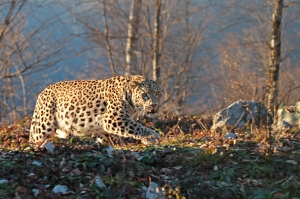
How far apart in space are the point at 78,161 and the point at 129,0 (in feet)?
64.8

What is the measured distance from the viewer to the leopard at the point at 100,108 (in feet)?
30.5

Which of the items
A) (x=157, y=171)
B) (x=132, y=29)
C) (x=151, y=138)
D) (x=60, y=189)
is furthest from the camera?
(x=132, y=29)

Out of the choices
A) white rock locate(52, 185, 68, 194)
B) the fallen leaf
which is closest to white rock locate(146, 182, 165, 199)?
white rock locate(52, 185, 68, 194)

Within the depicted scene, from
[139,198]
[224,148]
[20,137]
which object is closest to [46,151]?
[139,198]

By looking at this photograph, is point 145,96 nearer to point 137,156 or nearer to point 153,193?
point 137,156

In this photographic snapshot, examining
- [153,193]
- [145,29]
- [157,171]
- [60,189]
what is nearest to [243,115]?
[157,171]

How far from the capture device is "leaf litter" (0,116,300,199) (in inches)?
211

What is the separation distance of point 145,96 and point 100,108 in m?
0.99

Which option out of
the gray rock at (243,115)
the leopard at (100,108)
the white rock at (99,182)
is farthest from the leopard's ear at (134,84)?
the white rock at (99,182)

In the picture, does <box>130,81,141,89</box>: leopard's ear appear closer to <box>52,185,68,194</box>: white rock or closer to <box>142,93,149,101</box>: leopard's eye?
<box>142,93,149,101</box>: leopard's eye

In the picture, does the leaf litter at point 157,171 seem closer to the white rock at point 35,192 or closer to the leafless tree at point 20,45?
the white rock at point 35,192

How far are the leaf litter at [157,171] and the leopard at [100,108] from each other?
2230 millimetres

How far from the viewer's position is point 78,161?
20.3 feet

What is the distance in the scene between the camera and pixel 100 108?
972 centimetres
